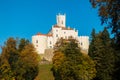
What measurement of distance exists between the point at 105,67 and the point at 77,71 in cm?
519

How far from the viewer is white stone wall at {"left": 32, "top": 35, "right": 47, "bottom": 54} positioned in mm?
140125

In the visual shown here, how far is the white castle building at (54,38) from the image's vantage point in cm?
14099

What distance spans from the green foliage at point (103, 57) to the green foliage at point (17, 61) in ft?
45.4

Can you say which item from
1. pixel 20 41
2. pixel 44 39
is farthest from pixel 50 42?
pixel 20 41

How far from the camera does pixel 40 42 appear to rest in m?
141

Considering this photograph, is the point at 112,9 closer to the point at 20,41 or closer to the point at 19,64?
the point at 19,64

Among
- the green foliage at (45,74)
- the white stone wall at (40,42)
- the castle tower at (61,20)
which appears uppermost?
the castle tower at (61,20)

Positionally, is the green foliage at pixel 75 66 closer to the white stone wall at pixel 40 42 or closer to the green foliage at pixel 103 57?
the green foliage at pixel 103 57

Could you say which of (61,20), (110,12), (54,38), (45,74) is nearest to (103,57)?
(45,74)

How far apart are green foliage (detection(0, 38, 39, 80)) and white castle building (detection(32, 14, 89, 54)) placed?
4100 cm

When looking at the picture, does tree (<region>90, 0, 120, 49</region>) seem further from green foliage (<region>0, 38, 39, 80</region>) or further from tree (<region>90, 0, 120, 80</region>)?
green foliage (<region>0, 38, 39, 80</region>)

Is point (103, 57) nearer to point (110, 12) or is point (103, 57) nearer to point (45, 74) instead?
point (45, 74)

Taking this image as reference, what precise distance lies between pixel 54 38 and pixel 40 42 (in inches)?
211

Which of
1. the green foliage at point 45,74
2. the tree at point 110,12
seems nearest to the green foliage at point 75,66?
the green foliage at point 45,74
